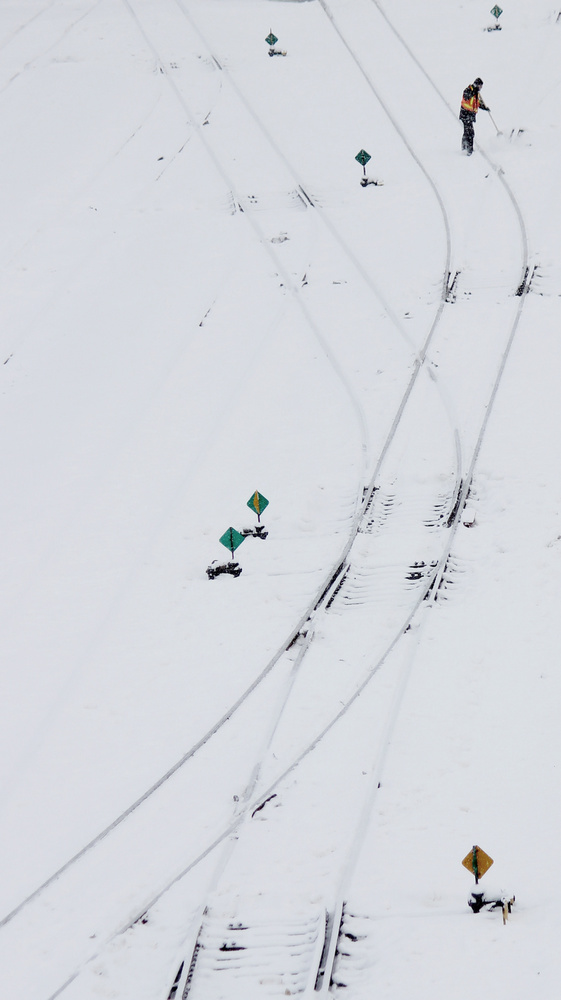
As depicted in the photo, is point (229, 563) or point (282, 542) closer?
point (229, 563)

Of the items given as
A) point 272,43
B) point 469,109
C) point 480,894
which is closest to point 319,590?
point 480,894

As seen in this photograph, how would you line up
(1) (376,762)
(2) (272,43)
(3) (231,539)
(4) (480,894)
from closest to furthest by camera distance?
1. (4) (480,894)
2. (1) (376,762)
3. (3) (231,539)
4. (2) (272,43)

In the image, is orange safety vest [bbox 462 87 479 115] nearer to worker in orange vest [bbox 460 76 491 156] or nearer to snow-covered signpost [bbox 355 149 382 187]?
worker in orange vest [bbox 460 76 491 156]

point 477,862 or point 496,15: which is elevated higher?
point 496,15

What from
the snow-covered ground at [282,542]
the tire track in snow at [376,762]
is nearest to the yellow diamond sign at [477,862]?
the snow-covered ground at [282,542]

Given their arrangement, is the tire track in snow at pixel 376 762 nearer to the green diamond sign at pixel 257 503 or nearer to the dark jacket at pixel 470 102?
the green diamond sign at pixel 257 503

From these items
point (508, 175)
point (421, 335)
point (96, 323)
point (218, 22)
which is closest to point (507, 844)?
point (421, 335)

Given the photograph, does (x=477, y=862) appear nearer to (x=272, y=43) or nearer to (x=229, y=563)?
(x=229, y=563)
